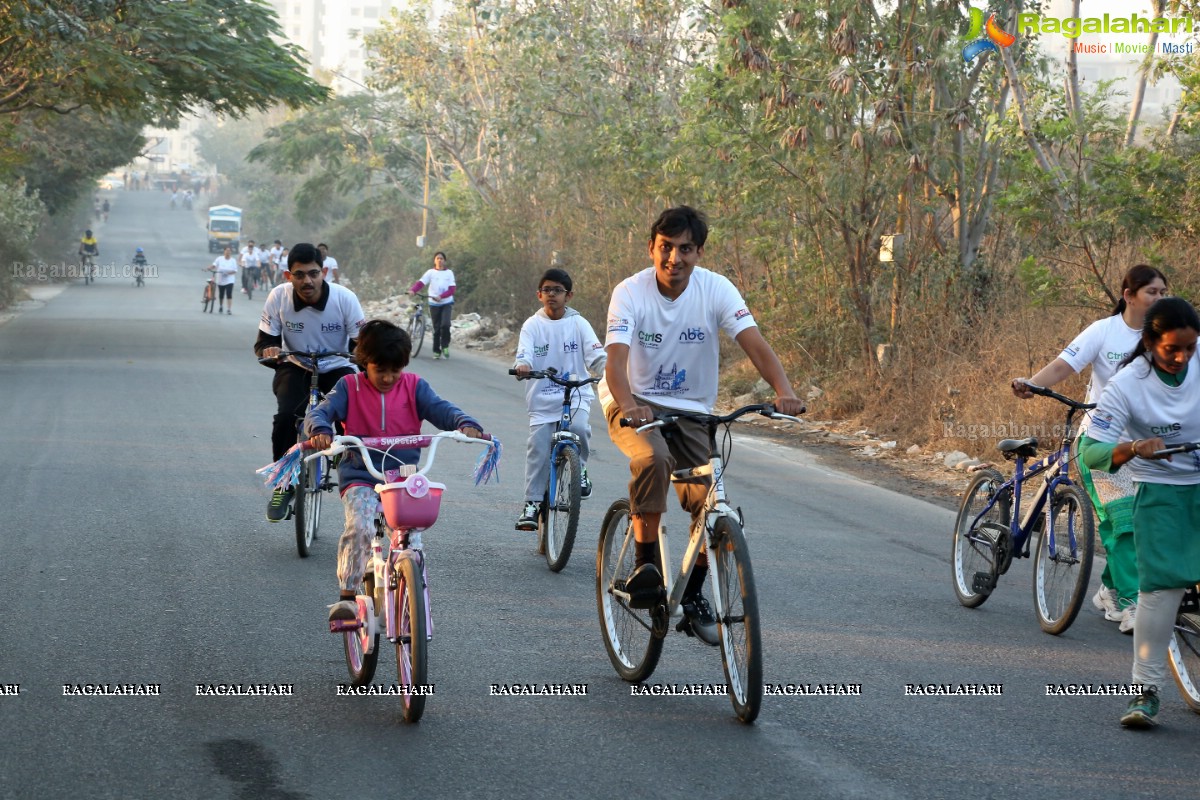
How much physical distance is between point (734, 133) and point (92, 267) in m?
46.5

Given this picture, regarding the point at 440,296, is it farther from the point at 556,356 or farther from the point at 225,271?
the point at 556,356

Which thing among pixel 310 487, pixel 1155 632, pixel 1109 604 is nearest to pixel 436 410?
pixel 310 487

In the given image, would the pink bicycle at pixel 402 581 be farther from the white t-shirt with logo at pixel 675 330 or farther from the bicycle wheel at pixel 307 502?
the bicycle wheel at pixel 307 502

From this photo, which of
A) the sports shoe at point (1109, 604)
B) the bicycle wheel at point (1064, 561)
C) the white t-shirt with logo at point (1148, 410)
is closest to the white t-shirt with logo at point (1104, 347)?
the bicycle wheel at point (1064, 561)

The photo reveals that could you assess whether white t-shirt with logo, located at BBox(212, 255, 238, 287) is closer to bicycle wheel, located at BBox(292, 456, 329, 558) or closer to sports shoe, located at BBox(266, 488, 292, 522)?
sports shoe, located at BBox(266, 488, 292, 522)

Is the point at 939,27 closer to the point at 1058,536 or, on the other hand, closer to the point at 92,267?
the point at 1058,536

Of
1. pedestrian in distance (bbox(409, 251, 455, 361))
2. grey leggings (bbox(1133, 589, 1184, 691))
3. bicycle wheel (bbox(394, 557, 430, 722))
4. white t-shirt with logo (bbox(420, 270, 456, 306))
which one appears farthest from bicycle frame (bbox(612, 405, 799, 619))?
white t-shirt with logo (bbox(420, 270, 456, 306))

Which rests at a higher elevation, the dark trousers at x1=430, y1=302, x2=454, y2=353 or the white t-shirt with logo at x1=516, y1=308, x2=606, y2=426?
the white t-shirt with logo at x1=516, y1=308, x2=606, y2=426

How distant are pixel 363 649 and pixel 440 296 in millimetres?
20253

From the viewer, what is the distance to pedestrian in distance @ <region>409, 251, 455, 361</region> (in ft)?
83.5

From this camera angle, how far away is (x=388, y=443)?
18.7 feet

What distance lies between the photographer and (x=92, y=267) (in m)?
58.7

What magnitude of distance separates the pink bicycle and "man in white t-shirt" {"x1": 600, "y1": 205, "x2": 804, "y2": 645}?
647 millimetres

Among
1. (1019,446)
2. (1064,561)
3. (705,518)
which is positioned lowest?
(1064,561)
